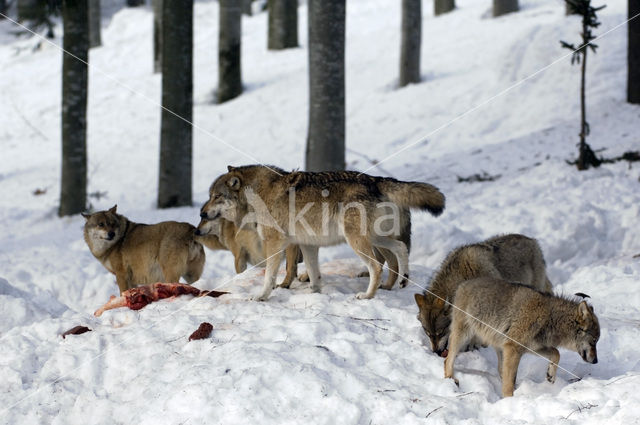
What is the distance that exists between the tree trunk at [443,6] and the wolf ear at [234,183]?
65.2 feet

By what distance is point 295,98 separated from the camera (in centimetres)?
2027

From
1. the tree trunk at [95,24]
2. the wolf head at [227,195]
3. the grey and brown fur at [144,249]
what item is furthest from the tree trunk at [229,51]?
the tree trunk at [95,24]

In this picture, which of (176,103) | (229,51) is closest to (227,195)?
(176,103)

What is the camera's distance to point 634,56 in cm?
1412

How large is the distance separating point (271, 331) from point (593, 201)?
711cm

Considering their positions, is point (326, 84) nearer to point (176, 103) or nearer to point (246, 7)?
point (176, 103)

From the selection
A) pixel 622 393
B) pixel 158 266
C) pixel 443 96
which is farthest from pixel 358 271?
pixel 443 96

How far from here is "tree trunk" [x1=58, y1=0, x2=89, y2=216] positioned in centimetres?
1334

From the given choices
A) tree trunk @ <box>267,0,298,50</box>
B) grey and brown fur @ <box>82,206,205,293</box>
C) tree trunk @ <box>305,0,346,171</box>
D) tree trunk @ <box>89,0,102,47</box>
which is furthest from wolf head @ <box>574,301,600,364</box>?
tree trunk @ <box>89,0,102,47</box>

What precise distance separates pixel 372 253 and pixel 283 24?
1863cm

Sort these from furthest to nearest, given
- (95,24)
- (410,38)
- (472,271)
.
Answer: (95,24)
(410,38)
(472,271)

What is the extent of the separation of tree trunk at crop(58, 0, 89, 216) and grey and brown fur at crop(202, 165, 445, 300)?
7101mm

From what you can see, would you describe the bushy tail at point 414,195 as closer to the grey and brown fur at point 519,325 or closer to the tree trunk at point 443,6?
the grey and brown fur at point 519,325

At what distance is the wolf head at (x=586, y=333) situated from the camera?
523 cm
